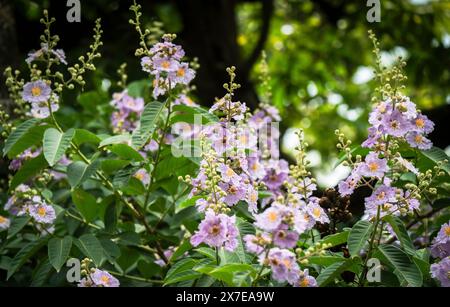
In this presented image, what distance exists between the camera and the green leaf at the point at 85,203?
234cm

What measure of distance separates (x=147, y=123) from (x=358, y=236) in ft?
2.49

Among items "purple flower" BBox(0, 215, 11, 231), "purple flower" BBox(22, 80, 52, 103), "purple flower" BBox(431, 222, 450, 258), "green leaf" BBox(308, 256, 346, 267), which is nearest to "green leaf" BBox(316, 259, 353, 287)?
"green leaf" BBox(308, 256, 346, 267)

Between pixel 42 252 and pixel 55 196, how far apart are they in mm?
246

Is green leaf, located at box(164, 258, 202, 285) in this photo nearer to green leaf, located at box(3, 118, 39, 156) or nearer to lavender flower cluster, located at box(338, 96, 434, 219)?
lavender flower cluster, located at box(338, 96, 434, 219)

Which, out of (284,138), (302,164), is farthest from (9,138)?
(284,138)

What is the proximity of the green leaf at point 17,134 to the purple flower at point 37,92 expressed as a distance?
0.34ft

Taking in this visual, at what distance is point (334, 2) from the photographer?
16.7ft

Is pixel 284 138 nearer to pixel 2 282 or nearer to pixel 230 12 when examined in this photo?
pixel 230 12

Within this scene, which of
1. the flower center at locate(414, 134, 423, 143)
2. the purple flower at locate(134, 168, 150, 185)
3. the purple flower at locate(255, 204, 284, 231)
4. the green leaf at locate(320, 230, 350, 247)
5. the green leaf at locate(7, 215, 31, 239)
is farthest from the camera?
the purple flower at locate(134, 168, 150, 185)

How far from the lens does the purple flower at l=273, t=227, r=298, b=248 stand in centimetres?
153

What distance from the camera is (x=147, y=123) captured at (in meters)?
2.10

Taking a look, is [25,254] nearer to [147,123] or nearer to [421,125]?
[147,123]

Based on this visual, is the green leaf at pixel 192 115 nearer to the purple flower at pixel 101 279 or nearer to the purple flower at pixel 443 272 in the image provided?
the purple flower at pixel 101 279

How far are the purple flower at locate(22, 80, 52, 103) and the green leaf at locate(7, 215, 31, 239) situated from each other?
429 mm
